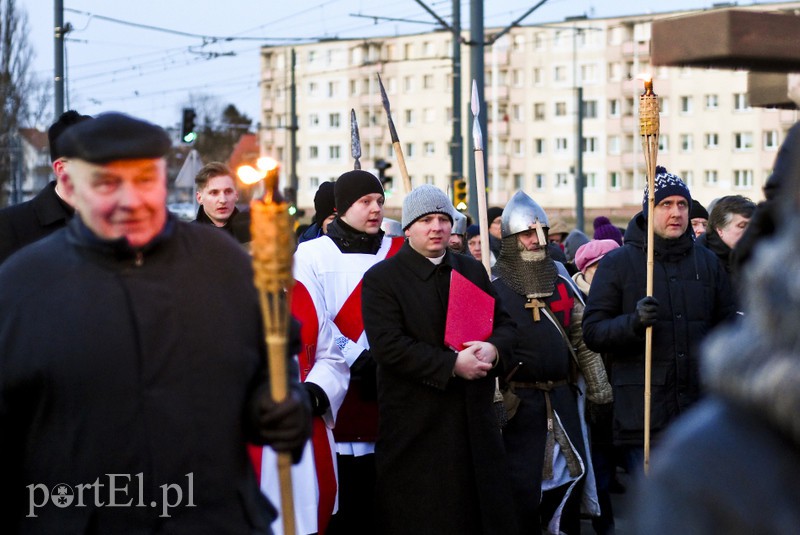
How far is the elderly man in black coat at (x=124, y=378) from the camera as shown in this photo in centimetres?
348

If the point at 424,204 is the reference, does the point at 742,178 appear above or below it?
above

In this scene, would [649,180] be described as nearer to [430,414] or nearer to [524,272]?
[524,272]

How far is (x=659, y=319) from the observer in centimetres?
729

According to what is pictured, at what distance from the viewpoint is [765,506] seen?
1.54 metres

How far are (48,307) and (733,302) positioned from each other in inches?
186

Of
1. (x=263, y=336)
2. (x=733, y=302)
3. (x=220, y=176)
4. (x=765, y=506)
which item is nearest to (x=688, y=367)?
(x=733, y=302)

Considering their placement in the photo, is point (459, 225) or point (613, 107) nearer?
point (459, 225)

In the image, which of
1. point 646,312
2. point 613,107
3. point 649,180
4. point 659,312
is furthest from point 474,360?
point 613,107

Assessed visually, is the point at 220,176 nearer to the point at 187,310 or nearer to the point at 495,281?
the point at 495,281

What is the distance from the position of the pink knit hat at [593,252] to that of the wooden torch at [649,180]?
8.72 ft

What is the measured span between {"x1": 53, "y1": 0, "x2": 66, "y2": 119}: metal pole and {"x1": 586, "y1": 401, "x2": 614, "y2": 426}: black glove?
1413 centimetres

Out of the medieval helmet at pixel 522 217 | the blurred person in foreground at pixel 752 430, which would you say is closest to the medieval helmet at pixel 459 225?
the medieval helmet at pixel 522 217

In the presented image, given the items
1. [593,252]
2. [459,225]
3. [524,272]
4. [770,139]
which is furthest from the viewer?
[770,139]

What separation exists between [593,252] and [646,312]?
9.97 ft
